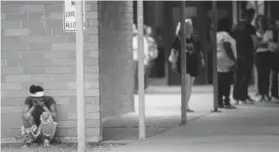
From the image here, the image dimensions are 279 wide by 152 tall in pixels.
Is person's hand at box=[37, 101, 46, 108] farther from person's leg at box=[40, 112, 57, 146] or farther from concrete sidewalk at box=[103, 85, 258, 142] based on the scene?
concrete sidewalk at box=[103, 85, 258, 142]

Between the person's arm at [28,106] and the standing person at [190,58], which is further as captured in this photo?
the standing person at [190,58]

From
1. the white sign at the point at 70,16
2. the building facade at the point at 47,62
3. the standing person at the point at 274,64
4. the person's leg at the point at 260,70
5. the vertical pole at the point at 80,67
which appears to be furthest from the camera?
the person's leg at the point at 260,70

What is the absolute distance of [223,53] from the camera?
709 inches

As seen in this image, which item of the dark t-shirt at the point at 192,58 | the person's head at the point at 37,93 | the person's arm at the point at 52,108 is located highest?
the dark t-shirt at the point at 192,58

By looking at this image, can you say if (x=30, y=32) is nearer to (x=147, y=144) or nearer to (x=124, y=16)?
(x=147, y=144)

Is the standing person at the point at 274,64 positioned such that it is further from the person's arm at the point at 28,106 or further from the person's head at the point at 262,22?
the person's arm at the point at 28,106

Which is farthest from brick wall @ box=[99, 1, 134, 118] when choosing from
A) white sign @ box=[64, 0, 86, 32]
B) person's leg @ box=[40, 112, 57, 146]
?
white sign @ box=[64, 0, 86, 32]

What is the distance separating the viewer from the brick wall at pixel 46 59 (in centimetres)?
1259

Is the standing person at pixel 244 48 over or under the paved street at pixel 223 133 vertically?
over

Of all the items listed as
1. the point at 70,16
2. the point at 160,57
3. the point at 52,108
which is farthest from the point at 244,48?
the point at 160,57

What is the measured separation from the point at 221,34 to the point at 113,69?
2453 millimetres

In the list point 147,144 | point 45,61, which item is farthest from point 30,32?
point 147,144

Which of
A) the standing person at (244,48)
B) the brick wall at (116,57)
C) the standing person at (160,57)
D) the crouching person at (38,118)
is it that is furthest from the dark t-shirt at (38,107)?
the standing person at (160,57)

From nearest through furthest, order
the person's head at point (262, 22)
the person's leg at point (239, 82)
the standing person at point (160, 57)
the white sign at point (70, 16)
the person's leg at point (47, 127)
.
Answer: the white sign at point (70, 16), the person's leg at point (47, 127), the person's leg at point (239, 82), the person's head at point (262, 22), the standing person at point (160, 57)
